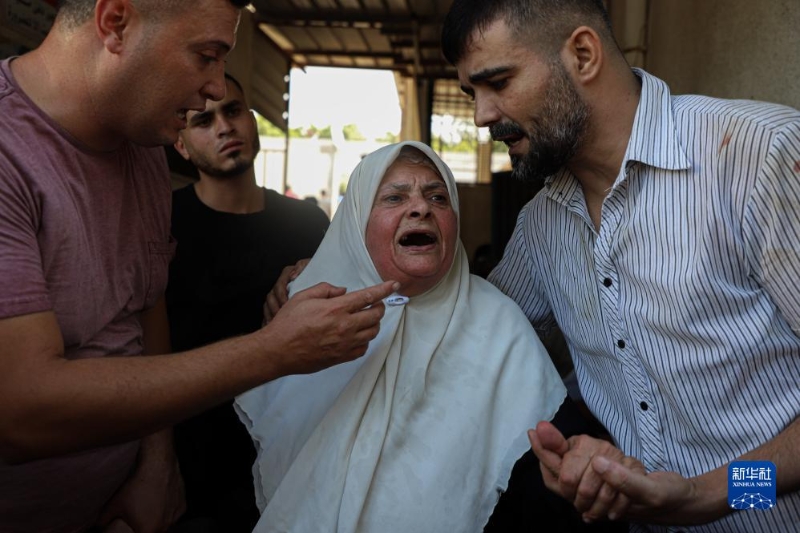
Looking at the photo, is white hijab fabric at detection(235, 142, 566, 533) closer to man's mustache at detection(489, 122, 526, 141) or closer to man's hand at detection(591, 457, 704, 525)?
man's mustache at detection(489, 122, 526, 141)

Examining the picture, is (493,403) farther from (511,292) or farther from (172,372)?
(172,372)

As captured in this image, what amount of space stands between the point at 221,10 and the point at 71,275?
2.80 feet

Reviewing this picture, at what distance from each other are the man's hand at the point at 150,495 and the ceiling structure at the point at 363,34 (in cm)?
689

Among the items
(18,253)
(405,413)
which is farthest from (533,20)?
(18,253)

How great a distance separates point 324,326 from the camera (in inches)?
83.8

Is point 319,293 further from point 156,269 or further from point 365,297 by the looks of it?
point 156,269

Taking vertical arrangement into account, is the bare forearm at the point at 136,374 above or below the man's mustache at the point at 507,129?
below

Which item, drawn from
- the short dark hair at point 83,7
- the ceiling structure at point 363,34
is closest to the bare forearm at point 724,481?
the short dark hair at point 83,7

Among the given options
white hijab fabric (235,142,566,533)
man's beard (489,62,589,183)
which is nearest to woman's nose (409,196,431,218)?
white hijab fabric (235,142,566,533)

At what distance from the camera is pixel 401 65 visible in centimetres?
1244

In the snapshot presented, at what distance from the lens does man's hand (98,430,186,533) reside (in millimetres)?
2387

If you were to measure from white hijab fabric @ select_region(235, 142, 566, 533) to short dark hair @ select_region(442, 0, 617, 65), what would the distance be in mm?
524

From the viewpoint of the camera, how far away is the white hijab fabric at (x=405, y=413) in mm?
2480

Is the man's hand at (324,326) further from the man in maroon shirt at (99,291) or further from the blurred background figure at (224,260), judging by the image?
the blurred background figure at (224,260)
